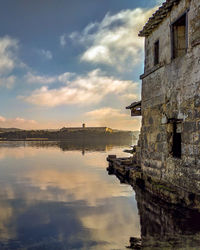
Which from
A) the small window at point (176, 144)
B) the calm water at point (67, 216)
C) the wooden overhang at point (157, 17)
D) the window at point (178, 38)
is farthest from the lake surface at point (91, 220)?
the wooden overhang at point (157, 17)

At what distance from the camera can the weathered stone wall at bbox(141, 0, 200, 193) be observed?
6211 mm

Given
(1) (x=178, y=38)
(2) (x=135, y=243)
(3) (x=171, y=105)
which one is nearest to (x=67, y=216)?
(2) (x=135, y=243)

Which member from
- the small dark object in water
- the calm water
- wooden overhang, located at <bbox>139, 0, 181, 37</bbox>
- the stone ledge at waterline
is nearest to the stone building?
wooden overhang, located at <bbox>139, 0, 181, 37</bbox>

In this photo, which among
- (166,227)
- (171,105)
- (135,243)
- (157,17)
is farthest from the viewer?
(157,17)

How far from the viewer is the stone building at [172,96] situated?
6.25 metres

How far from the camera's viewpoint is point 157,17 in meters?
8.03

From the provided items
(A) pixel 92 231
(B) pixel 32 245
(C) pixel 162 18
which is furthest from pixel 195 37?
(B) pixel 32 245

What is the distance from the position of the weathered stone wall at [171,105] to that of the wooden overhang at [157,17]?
6.3 inches

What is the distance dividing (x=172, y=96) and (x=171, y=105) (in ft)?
0.96

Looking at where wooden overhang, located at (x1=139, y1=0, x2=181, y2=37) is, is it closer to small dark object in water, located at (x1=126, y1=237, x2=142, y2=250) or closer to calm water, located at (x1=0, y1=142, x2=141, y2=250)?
calm water, located at (x1=0, y1=142, x2=141, y2=250)

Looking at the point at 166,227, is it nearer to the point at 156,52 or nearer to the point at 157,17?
the point at 156,52

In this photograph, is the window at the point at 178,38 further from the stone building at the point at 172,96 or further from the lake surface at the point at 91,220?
the lake surface at the point at 91,220

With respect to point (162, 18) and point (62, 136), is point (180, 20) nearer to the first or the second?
point (162, 18)

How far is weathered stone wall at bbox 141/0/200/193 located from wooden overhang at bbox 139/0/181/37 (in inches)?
6.3
